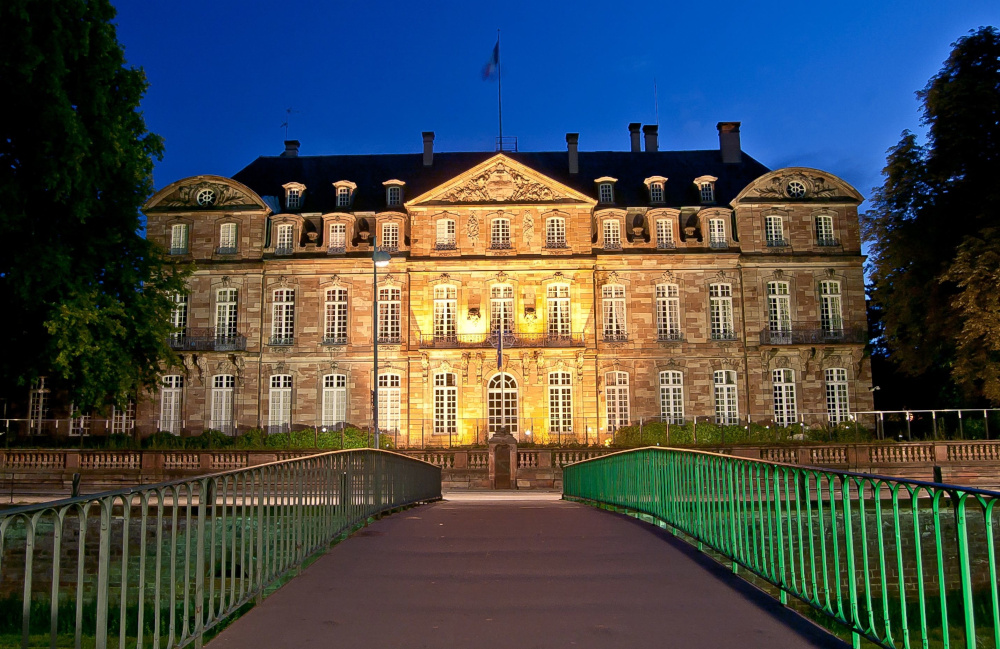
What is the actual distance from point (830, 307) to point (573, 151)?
15.2 meters

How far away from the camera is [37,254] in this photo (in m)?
20.9

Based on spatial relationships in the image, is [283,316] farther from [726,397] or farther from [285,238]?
[726,397]

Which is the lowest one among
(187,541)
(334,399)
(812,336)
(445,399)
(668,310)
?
(187,541)

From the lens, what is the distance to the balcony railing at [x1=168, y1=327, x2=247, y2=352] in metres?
41.0

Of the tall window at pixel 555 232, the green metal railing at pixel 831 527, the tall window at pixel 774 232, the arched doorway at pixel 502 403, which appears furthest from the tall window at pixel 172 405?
the green metal railing at pixel 831 527

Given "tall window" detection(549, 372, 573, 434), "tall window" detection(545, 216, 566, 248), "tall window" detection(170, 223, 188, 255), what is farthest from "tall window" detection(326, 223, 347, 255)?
"tall window" detection(549, 372, 573, 434)

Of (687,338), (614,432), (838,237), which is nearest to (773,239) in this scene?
(838,237)

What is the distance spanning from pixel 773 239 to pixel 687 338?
6.38 meters

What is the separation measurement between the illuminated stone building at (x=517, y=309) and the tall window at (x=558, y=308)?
66mm

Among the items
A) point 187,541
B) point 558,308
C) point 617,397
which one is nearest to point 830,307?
point 617,397

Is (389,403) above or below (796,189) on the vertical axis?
below

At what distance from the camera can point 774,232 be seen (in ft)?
137

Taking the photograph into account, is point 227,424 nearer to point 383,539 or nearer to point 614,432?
point 614,432

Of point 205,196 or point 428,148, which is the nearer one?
point 205,196
